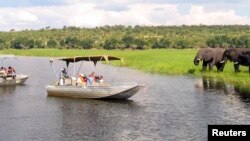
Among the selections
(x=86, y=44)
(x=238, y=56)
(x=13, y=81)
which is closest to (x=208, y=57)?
(x=238, y=56)

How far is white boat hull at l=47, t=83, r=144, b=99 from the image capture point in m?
36.3

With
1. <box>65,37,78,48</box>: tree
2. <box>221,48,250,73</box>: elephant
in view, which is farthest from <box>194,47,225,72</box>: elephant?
<box>65,37,78,48</box>: tree

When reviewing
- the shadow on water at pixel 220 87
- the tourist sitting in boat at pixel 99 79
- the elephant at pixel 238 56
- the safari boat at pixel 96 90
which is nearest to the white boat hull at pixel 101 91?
the safari boat at pixel 96 90

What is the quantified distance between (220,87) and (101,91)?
13.1 m

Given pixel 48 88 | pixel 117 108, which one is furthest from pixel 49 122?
pixel 48 88

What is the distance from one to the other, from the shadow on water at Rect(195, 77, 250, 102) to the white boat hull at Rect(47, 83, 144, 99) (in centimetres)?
840

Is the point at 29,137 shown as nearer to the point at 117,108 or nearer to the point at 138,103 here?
the point at 117,108

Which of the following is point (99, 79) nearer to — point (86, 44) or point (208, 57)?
point (208, 57)

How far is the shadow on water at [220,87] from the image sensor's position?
3969 centimetres

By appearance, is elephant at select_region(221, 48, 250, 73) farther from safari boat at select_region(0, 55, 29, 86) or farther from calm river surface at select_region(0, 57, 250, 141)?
safari boat at select_region(0, 55, 29, 86)

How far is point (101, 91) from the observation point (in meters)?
36.8

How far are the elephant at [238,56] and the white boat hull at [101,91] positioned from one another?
763 inches

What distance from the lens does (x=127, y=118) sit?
97.6 feet

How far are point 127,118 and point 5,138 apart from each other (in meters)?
7.91
